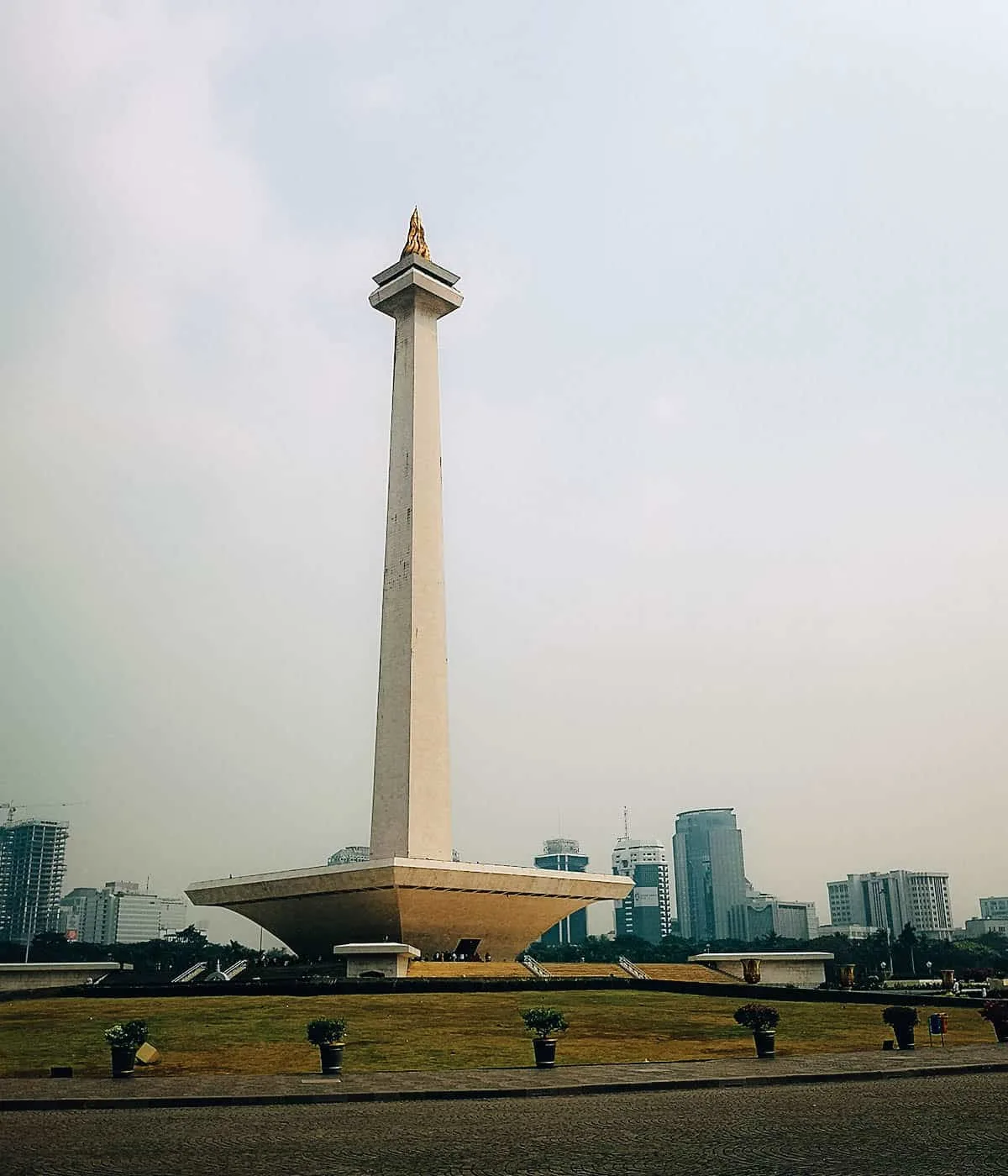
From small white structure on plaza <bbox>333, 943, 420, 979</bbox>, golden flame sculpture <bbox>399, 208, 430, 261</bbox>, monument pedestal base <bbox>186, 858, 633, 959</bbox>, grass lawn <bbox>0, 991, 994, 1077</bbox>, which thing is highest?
golden flame sculpture <bbox>399, 208, 430, 261</bbox>

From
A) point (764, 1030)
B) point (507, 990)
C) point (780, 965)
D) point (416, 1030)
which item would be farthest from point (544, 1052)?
point (780, 965)

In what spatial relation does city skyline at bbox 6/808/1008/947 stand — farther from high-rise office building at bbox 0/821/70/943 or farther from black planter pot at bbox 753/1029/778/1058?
black planter pot at bbox 753/1029/778/1058

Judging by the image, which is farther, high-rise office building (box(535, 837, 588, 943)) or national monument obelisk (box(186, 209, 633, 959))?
high-rise office building (box(535, 837, 588, 943))

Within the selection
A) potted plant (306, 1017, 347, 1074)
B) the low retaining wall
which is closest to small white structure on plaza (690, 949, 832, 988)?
the low retaining wall

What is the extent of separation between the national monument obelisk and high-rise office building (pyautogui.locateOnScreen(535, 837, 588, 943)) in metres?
106

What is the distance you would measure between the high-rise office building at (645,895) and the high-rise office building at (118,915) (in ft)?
212

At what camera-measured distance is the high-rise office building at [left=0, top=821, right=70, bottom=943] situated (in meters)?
135

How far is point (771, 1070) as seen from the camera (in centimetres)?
1695

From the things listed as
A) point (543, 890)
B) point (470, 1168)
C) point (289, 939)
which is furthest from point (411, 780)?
point (470, 1168)

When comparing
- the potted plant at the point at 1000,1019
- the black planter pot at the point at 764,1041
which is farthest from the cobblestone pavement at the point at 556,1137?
the potted plant at the point at 1000,1019

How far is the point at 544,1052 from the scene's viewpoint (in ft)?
58.9

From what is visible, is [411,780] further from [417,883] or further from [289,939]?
[289,939]

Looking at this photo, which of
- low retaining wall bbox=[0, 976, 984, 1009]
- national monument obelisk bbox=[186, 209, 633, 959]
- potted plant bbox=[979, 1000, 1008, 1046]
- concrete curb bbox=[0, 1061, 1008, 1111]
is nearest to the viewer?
concrete curb bbox=[0, 1061, 1008, 1111]

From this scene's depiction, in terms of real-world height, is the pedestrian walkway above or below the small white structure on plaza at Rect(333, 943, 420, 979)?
below
